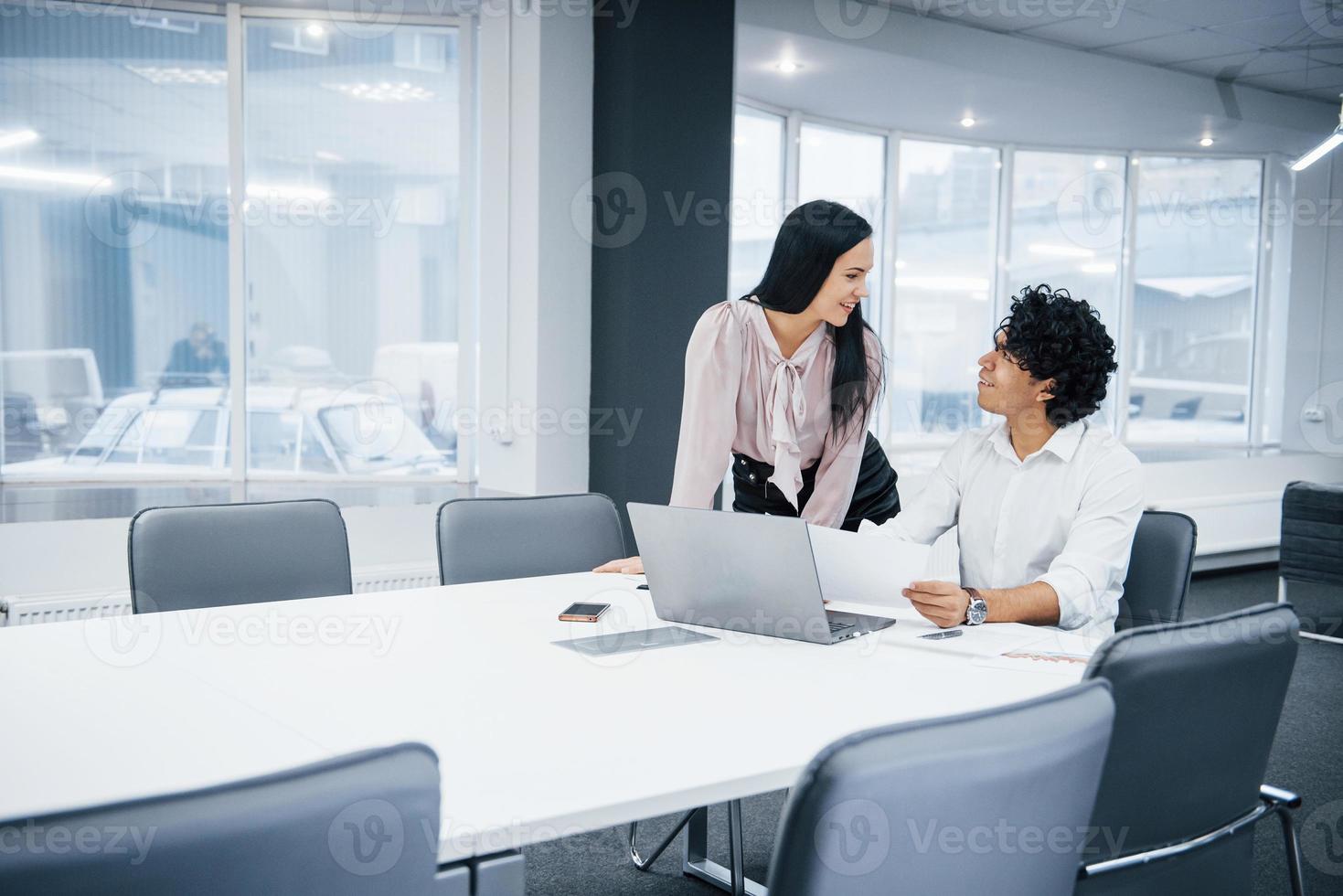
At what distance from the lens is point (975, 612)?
2.12 meters

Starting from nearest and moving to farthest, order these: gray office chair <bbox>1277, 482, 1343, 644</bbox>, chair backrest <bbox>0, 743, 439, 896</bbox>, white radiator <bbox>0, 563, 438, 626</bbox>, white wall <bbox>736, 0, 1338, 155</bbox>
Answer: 1. chair backrest <bbox>0, 743, 439, 896</bbox>
2. white radiator <bbox>0, 563, 438, 626</bbox>
3. gray office chair <bbox>1277, 482, 1343, 644</bbox>
4. white wall <bbox>736, 0, 1338, 155</bbox>

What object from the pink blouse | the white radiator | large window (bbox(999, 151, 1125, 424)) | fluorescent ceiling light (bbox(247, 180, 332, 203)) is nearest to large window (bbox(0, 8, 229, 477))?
fluorescent ceiling light (bbox(247, 180, 332, 203))

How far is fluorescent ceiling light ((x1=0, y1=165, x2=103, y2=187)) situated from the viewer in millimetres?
4633

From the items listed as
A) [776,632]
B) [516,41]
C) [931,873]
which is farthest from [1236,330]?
[931,873]

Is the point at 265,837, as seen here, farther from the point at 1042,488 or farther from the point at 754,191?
the point at 754,191

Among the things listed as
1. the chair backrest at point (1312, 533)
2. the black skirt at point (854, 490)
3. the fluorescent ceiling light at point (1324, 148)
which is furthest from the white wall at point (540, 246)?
the chair backrest at point (1312, 533)

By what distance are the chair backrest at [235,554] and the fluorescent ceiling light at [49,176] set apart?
9.65 feet

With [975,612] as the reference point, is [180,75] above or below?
above

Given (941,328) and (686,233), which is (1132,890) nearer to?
(686,233)

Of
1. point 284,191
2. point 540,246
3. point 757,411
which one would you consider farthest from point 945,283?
point 757,411

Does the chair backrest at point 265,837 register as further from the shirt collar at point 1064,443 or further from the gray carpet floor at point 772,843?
the shirt collar at point 1064,443

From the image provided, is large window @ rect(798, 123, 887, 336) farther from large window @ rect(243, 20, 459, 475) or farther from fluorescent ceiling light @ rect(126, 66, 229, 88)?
fluorescent ceiling light @ rect(126, 66, 229, 88)

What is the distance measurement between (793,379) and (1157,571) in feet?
3.07

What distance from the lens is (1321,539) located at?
5.34 meters
